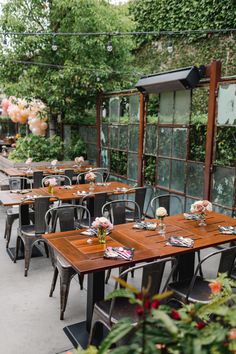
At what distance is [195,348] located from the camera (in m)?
1.05

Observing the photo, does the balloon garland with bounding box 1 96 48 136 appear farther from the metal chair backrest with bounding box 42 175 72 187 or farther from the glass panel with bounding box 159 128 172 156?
the glass panel with bounding box 159 128 172 156

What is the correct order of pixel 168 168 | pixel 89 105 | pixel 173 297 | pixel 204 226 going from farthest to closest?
pixel 89 105 → pixel 168 168 → pixel 204 226 → pixel 173 297

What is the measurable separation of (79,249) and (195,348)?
2139 mm

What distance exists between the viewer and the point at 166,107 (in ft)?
20.3

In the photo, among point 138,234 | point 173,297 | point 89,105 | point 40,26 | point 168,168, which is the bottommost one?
point 173,297

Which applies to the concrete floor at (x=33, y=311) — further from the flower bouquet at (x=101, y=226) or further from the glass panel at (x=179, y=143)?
the glass panel at (x=179, y=143)

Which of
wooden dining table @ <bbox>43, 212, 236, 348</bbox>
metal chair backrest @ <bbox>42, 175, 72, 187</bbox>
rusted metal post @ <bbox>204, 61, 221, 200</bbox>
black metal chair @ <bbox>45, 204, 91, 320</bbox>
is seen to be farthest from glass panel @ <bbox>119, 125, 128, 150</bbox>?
wooden dining table @ <bbox>43, 212, 236, 348</bbox>

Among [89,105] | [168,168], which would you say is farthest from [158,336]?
[89,105]

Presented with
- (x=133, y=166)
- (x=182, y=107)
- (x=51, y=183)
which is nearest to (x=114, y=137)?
(x=133, y=166)

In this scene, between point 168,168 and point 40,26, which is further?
point 40,26

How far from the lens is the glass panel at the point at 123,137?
24.4 ft

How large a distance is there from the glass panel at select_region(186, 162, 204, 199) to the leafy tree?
12.1 ft

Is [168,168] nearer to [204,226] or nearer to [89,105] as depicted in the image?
[204,226]

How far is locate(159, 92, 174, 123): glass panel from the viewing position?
6.05 meters
